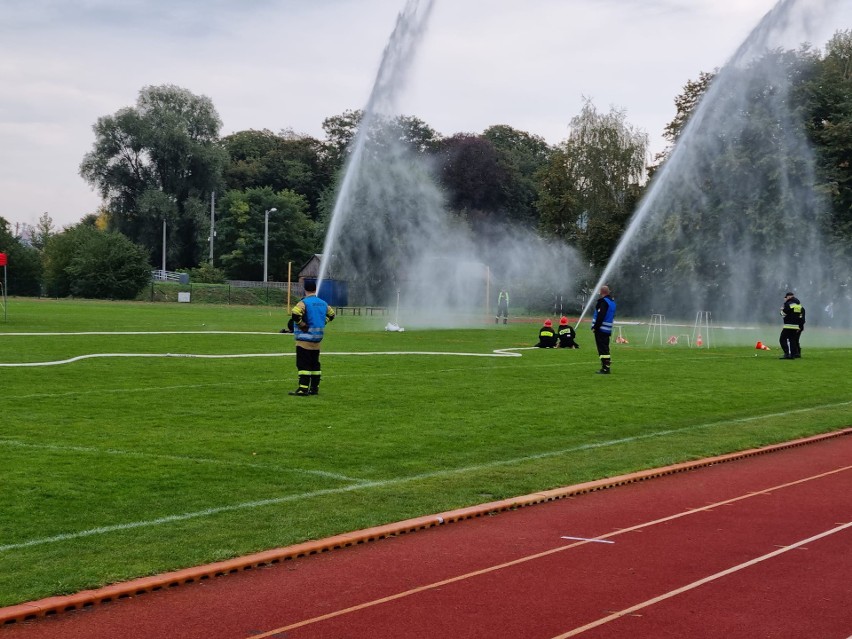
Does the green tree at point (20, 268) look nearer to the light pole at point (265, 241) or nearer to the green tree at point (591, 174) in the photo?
the light pole at point (265, 241)

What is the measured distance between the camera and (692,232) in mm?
66375

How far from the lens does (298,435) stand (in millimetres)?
13961

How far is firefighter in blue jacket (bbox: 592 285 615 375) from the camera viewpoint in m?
24.1

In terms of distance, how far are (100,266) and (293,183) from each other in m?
29.3

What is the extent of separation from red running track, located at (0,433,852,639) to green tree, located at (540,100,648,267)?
226ft

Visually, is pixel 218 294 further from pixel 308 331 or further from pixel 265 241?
pixel 308 331

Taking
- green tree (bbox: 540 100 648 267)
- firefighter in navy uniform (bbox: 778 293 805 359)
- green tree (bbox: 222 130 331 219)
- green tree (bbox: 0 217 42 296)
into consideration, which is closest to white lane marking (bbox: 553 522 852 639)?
firefighter in navy uniform (bbox: 778 293 805 359)

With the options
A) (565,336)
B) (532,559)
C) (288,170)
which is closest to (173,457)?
(532,559)

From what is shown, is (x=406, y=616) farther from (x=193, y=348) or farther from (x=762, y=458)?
(x=193, y=348)

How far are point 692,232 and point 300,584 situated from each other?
61981mm

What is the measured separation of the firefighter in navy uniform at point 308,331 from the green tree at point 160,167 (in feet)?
271

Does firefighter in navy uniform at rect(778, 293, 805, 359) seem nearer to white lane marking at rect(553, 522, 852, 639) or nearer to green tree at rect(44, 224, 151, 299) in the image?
white lane marking at rect(553, 522, 852, 639)

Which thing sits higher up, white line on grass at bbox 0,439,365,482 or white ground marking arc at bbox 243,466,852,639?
white line on grass at bbox 0,439,365,482

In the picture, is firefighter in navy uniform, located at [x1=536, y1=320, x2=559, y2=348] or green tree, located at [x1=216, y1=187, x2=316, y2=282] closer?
firefighter in navy uniform, located at [x1=536, y1=320, x2=559, y2=348]
